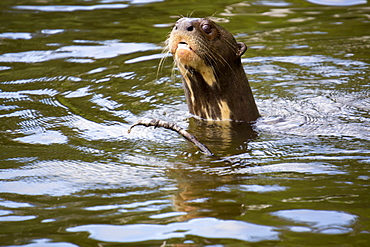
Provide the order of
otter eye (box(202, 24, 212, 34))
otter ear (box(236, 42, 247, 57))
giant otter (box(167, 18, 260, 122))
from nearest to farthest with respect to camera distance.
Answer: giant otter (box(167, 18, 260, 122)) < otter eye (box(202, 24, 212, 34)) < otter ear (box(236, 42, 247, 57))

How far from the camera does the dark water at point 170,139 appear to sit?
3350mm

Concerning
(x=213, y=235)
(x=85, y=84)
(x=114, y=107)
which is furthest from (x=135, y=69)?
(x=213, y=235)

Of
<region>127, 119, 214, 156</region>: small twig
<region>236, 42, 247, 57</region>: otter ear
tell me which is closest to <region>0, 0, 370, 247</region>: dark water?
<region>127, 119, 214, 156</region>: small twig

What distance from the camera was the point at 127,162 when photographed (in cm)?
454

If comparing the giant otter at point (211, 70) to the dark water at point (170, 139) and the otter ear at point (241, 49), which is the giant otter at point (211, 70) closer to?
the otter ear at point (241, 49)

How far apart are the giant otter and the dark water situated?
188mm

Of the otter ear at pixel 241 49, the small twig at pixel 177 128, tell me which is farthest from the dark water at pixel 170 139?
the otter ear at pixel 241 49

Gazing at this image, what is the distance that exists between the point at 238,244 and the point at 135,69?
5033mm

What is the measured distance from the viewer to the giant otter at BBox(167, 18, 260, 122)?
534 cm

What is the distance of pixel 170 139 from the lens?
5.21 metres

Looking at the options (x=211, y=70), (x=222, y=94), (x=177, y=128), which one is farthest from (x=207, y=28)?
(x=177, y=128)

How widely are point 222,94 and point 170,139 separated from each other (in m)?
0.87

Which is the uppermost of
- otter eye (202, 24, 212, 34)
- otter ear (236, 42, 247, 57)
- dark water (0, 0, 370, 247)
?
otter eye (202, 24, 212, 34)

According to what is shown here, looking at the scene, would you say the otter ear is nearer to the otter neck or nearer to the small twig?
the otter neck
